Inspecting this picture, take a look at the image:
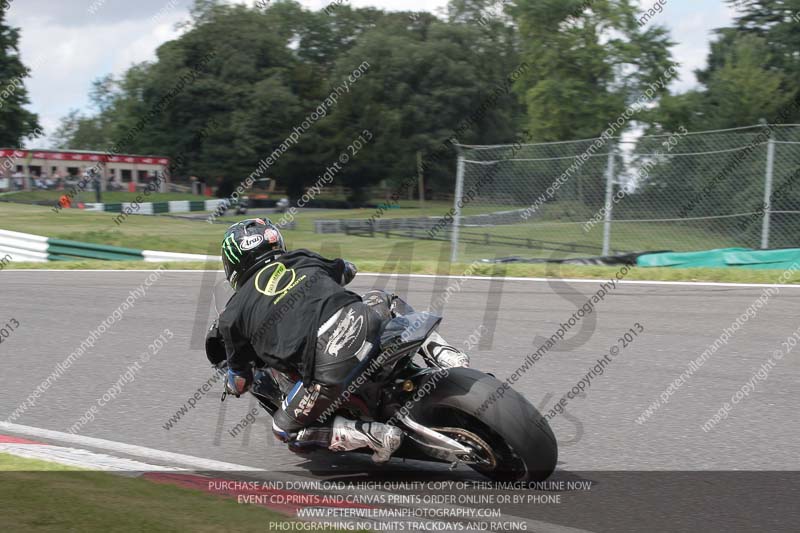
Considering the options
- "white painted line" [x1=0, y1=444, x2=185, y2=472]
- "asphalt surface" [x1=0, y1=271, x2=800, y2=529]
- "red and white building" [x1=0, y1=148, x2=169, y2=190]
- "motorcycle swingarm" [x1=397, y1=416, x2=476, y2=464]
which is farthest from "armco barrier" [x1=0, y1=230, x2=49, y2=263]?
"red and white building" [x1=0, y1=148, x2=169, y2=190]

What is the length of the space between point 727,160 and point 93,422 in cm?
1085

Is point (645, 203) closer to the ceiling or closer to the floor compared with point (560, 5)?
closer to the floor

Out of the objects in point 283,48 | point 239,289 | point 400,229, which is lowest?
point 400,229

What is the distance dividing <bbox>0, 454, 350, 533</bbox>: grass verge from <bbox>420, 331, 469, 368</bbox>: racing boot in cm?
124

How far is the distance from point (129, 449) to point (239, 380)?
4.02ft

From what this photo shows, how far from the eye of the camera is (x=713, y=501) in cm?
436

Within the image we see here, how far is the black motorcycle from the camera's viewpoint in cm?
433

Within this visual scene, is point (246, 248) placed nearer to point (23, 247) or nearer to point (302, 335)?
point (302, 335)

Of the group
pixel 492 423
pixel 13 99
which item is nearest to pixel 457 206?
pixel 492 423

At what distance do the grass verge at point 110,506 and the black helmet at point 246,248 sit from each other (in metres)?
1.23

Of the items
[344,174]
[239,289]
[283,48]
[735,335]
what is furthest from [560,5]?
[239,289]

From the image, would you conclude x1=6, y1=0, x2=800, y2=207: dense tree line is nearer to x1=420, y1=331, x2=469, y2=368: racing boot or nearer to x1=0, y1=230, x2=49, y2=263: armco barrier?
x1=0, y1=230, x2=49, y2=263: armco barrier

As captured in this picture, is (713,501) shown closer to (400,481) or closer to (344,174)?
(400,481)

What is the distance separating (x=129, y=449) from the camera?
5609 millimetres
